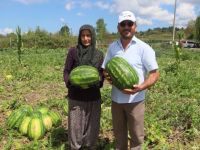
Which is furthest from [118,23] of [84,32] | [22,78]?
[22,78]

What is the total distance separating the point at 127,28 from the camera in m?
4.44

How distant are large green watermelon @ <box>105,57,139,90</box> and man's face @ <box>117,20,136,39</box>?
0.28 m

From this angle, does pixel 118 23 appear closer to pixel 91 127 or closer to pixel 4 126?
pixel 91 127

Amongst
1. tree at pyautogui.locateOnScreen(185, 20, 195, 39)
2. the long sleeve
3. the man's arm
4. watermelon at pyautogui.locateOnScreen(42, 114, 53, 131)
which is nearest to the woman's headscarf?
the long sleeve

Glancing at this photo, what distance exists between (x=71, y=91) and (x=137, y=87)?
119 cm

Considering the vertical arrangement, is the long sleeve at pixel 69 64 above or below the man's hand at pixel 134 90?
above

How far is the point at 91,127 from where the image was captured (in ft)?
17.9

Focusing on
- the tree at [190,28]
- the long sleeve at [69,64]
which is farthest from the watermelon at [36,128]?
the tree at [190,28]

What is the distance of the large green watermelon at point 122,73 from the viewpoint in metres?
4.42

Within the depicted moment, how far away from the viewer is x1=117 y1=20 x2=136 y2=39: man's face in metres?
4.43

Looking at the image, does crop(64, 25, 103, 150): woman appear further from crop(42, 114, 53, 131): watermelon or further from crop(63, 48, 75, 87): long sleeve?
crop(42, 114, 53, 131): watermelon

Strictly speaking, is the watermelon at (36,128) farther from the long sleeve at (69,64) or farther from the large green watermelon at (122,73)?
the large green watermelon at (122,73)

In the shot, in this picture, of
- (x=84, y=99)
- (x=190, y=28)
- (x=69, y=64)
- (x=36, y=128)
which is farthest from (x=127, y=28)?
(x=190, y=28)

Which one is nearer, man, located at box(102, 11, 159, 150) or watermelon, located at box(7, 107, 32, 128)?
man, located at box(102, 11, 159, 150)
